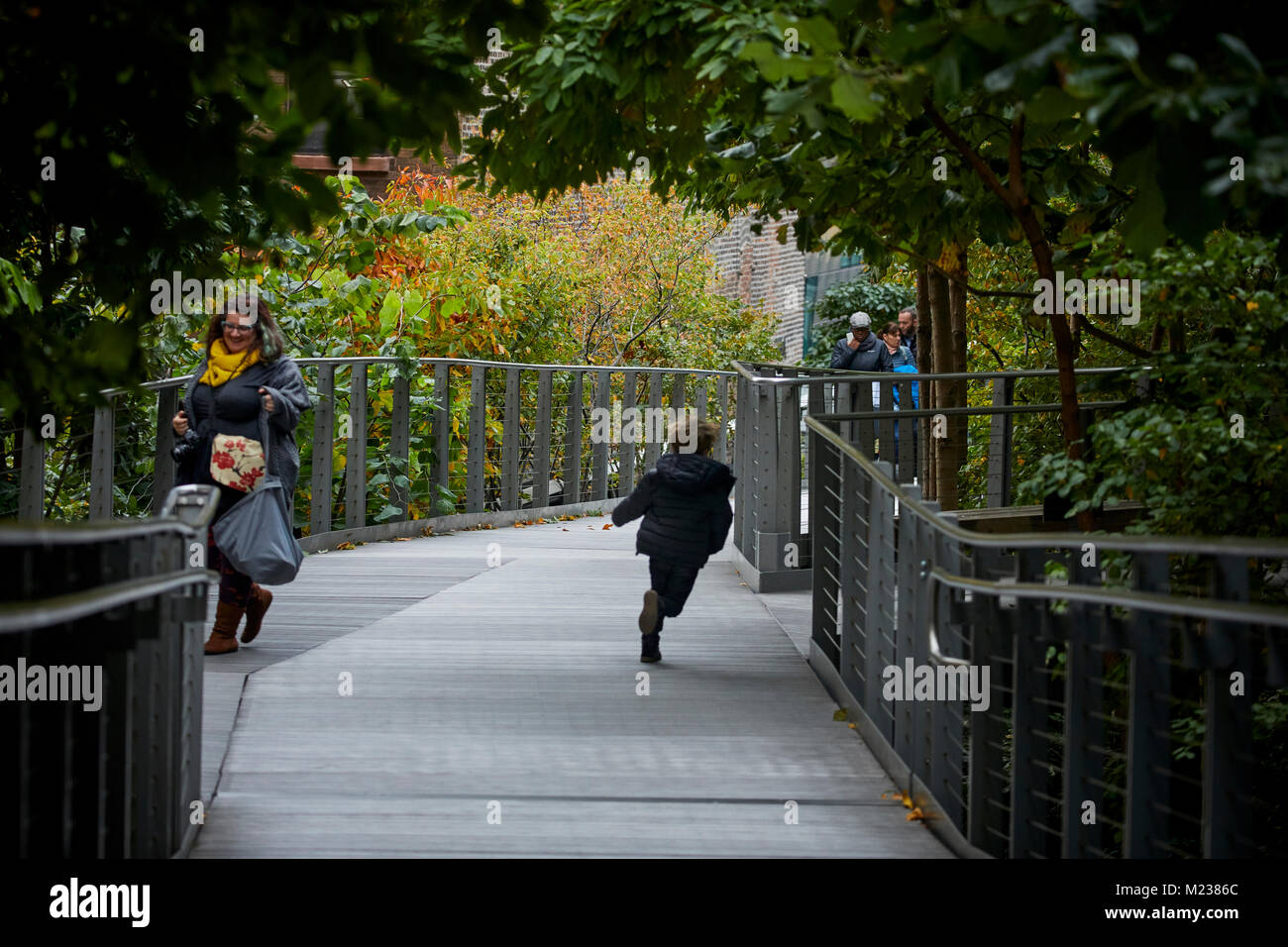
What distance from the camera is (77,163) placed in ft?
15.3

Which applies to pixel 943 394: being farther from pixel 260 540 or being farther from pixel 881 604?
pixel 260 540

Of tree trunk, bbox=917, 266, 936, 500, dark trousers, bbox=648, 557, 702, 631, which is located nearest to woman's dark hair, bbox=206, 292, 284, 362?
dark trousers, bbox=648, 557, 702, 631

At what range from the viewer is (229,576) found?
7895 mm

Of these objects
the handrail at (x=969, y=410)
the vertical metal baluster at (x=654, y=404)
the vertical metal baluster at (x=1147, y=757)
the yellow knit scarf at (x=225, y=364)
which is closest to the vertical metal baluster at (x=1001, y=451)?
the handrail at (x=969, y=410)

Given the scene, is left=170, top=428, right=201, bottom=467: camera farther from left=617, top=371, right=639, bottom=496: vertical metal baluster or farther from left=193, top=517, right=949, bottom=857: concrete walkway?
left=617, top=371, right=639, bottom=496: vertical metal baluster

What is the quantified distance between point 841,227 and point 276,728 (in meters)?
4.57

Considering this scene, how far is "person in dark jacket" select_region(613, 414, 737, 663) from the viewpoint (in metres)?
8.38

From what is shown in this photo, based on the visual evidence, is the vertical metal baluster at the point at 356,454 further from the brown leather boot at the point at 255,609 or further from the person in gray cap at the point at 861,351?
the person in gray cap at the point at 861,351

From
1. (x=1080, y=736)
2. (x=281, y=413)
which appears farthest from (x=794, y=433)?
(x=1080, y=736)

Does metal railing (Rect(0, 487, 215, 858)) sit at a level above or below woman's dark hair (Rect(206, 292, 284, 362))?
below

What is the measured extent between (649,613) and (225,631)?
2.13 meters

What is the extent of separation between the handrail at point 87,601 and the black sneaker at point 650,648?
372 centimetres

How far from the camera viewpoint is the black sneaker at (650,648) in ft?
27.0

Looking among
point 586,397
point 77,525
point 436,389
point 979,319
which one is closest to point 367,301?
point 436,389
